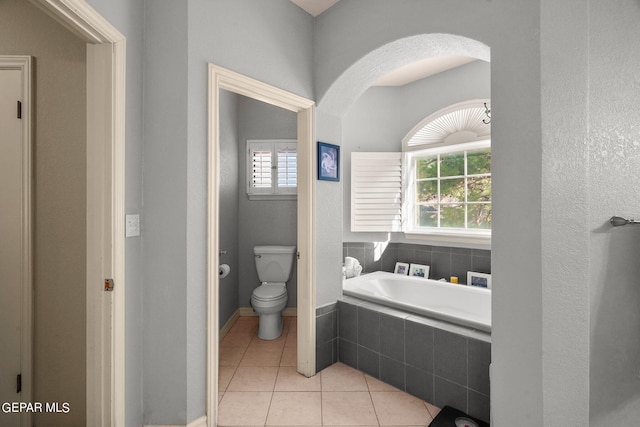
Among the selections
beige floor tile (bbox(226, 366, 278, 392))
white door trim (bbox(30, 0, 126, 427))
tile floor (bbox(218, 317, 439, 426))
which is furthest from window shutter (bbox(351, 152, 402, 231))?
white door trim (bbox(30, 0, 126, 427))

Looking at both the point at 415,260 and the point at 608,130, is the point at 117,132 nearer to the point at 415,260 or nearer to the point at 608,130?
the point at 608,130

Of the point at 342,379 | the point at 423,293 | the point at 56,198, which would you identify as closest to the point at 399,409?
the point at 342,379

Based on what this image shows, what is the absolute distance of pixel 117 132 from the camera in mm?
1332

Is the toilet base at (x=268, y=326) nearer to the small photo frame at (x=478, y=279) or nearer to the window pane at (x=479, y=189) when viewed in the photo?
the small photo frame at (x=478, y=279)

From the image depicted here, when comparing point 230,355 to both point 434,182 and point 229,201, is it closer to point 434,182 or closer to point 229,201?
point 229,201

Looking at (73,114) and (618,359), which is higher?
(73,114)

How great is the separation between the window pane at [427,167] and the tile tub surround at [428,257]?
80 cm

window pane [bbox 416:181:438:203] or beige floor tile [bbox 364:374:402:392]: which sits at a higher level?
window pane [bbox 416:181:438:203]

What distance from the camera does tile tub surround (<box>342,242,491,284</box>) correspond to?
288cm

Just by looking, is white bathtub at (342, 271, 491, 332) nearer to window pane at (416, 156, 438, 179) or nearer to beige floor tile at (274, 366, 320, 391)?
beige floor tile at (274, 366, 320, 391)

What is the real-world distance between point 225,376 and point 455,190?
2.76 metres

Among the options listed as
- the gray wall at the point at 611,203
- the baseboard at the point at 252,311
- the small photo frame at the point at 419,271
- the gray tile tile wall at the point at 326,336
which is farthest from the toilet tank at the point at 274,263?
the gray wall at the point at 611,203

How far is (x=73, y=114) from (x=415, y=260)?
308 cm

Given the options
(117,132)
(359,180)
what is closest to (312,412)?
(117,132)
